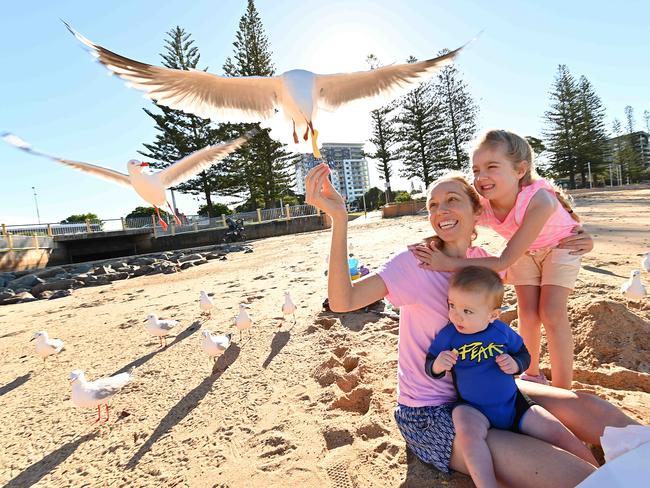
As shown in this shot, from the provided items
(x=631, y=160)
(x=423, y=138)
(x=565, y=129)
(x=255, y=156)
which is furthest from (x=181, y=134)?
(x=631, y=160)

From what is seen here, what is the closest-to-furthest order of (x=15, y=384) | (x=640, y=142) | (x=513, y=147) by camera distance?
(x=513, y=147), (x=15, y=384), (x=640, y=142)

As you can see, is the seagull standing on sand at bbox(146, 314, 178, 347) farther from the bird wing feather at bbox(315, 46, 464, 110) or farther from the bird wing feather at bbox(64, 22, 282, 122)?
the bird wing feather at bbox(315, 46, 464, 110)

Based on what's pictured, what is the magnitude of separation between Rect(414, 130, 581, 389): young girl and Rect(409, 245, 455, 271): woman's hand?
305mm

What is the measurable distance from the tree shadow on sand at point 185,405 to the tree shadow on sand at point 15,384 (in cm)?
191

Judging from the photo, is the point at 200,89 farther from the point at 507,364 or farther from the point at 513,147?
the point at 507,364

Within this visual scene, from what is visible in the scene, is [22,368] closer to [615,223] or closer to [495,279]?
[495,279]

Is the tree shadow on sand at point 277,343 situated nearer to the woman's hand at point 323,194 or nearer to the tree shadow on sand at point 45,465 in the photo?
the tree shadow on sand at point 45,465

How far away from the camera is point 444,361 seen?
1.21 meters

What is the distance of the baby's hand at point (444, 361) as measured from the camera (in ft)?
3.92

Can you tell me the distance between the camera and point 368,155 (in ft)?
95.3

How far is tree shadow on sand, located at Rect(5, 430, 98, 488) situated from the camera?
1.94 metres

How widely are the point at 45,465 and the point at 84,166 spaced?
341cm

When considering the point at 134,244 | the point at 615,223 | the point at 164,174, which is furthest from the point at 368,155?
the point at 164,174

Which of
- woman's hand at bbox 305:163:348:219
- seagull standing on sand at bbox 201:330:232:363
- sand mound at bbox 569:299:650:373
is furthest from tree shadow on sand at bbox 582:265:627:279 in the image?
seagull standing on sand at bbox 201:330:232:363
